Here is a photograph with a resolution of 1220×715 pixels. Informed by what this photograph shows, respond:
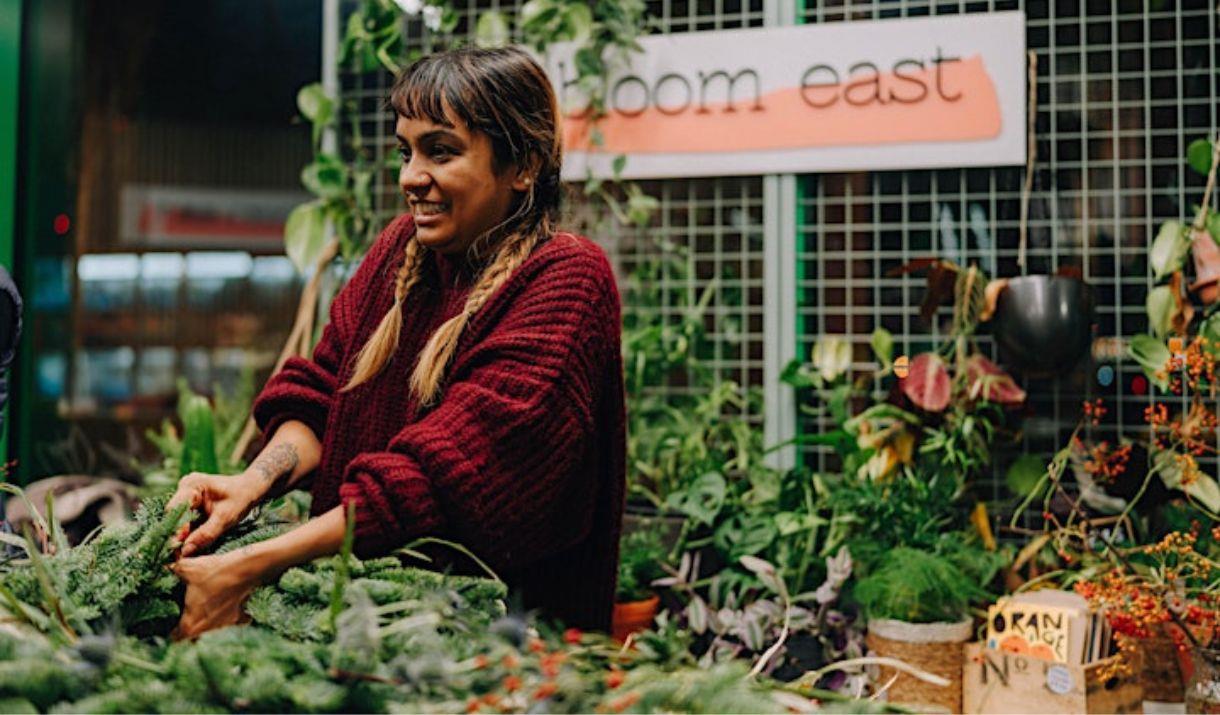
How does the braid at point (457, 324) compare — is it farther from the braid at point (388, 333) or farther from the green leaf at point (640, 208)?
the green leaf at point (640, 208)

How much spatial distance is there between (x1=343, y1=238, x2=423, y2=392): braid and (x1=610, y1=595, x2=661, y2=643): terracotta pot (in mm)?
1000

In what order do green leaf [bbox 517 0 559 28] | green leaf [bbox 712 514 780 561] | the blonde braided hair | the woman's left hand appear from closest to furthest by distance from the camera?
1. the woman's left hand
2. the blonde braided hair
3. green leaf [bbox 712 514 780 561]
4. green leaf [bbox 517 0 559 28]

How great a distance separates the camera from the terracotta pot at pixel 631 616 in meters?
2.40

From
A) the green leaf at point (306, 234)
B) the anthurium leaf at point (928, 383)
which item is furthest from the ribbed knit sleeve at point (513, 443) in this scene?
the green leaf at point (306, 234)

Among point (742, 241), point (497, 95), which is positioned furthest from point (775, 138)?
point (497, 95)

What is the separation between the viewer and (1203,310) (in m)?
2.47

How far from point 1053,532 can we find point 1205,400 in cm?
50

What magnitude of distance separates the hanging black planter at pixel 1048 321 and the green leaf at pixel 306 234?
167cm

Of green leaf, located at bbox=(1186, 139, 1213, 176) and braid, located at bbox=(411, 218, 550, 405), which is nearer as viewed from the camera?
braid, located at bbox=(411, 218, 550, 405)

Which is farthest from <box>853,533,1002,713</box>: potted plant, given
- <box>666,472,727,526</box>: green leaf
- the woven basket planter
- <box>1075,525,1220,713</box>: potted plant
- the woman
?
the woman

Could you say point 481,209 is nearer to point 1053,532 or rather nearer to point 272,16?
point 1053,532

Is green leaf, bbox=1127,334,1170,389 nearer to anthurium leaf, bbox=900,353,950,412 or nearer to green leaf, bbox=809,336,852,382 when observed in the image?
anthurium leaf, bbox=900,353,950,412

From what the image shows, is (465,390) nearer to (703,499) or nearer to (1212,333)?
(703,499)

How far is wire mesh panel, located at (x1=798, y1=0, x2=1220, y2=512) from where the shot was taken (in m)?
2.63
